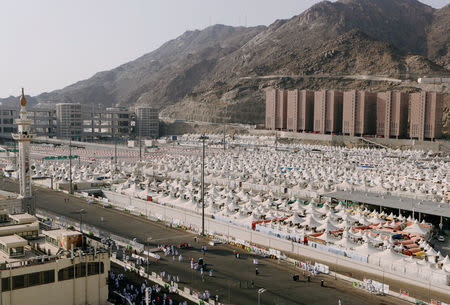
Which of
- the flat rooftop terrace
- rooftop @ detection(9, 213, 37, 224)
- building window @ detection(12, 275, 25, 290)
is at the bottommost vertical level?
the flat rooftop terrace

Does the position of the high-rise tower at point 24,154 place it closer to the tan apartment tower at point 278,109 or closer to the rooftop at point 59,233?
the rooftop at point 59,233

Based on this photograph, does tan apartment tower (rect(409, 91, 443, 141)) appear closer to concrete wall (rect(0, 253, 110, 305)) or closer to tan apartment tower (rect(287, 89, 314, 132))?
tan apartment tower (rect(287, 89, 314, 132))

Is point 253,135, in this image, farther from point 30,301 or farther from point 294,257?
point 30,301

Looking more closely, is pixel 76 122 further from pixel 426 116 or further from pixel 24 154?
pixel 24 154

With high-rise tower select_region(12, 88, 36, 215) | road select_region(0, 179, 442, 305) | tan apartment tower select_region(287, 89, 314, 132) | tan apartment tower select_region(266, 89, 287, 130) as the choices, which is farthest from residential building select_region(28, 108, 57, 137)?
road select_region(0, 179, 442, 305)

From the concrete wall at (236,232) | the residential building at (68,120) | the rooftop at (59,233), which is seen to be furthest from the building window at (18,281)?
the residential building at (68,120)

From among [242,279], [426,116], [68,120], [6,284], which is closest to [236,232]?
[242,279]

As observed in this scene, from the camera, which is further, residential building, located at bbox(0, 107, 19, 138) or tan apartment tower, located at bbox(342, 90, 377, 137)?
tan apartment tower, located at bbox(342, 90, 377, 137)
